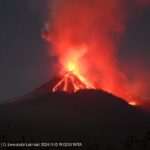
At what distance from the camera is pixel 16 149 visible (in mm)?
141125

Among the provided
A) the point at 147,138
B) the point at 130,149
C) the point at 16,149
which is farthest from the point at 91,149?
the point at 16,149

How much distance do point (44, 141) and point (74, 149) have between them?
3817 centimetres

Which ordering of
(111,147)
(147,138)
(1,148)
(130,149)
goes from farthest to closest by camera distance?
(111,147) < (130,149) < (147,138) < (1,148)

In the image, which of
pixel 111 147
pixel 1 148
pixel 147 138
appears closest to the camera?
pixel 1 148

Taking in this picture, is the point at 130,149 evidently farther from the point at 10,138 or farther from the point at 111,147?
the point at 10,138

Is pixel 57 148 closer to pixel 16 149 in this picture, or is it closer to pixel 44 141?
pixel 16 149

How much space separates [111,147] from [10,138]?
33.7 meters

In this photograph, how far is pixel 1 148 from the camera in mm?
141125

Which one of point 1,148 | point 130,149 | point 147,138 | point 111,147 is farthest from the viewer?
point 111,147

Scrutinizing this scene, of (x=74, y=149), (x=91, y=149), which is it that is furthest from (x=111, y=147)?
(x=74, y=149)

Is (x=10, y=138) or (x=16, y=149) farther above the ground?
(x=10, y=138)

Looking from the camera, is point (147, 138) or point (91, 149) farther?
point (91, 149)

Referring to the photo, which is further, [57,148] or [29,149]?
[57,148]

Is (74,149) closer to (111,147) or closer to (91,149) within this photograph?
(91,149)
